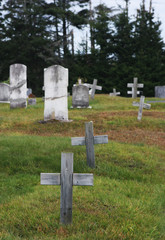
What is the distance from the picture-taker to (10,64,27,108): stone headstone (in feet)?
52.4

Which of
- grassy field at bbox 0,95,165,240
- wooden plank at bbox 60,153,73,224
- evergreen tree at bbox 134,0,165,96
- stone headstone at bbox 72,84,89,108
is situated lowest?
grassy field at bbox 0,95,165,240

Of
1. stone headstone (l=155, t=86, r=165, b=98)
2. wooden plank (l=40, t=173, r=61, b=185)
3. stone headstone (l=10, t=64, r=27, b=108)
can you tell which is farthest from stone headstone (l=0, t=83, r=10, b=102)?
wooden plank (l=40, t=173, r=61, b=185)

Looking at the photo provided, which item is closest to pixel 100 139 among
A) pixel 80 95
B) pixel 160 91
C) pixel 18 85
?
pixel 18 85

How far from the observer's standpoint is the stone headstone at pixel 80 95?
17.5 metres

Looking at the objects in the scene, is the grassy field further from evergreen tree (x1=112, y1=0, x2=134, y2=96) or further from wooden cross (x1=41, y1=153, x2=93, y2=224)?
evergreen tree (x1=112, y1=0, x2=134, y2=96)

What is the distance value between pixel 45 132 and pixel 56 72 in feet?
8.72

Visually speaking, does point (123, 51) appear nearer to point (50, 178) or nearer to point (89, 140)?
point (89, 140)

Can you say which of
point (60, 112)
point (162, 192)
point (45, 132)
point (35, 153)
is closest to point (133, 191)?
point (162, 192)

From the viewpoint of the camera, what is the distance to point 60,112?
12305mm

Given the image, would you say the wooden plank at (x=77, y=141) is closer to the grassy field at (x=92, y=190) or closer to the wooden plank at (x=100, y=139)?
the wooden plank at (x=100, y=139)

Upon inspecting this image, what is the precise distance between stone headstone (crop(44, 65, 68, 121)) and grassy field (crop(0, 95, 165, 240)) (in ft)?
4.73

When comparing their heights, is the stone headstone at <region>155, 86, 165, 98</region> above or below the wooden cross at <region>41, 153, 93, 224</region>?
above

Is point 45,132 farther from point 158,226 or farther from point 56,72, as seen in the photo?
point 158,226

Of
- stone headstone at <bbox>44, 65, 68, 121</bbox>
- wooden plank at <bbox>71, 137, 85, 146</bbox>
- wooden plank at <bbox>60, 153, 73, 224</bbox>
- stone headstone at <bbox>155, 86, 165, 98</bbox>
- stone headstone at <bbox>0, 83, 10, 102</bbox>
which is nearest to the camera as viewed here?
wooden plank at <bbox>60, 153, 73, 224</bbox>
